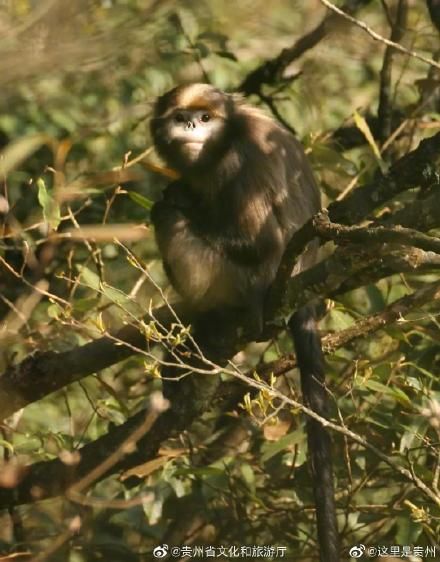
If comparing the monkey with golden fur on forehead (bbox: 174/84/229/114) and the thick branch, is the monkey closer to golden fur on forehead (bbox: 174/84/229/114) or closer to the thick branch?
golden fur on forehead (bbox: 174/84/229/114)

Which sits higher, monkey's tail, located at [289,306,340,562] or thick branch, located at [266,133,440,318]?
thick branch, located at [266,133,440,318]

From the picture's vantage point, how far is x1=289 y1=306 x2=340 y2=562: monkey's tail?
4.89m

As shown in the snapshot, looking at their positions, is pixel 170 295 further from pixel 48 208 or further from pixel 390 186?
pixel 390 186

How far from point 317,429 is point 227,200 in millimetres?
1503

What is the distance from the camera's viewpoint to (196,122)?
649cm


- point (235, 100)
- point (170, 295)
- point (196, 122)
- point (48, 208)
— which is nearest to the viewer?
point (48, 208)

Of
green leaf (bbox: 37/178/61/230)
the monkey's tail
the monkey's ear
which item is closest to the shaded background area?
green leaf (bbox: 37/178/61/230)

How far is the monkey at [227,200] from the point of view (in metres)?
6.19

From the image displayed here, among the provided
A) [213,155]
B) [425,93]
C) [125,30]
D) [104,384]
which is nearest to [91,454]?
[104,384]

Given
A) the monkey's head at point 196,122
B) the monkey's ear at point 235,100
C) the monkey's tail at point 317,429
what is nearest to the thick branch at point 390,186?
the monkey's tail at point 317,429

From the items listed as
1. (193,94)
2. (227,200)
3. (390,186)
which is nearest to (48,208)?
(227,200)

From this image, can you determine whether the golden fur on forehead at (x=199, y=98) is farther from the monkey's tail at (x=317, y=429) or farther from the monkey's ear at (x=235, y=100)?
the monkey's tail at (x=317, y=429)

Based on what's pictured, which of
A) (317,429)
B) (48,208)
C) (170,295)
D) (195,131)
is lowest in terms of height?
(170,295)

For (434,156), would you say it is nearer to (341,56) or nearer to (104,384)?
(104,384)
